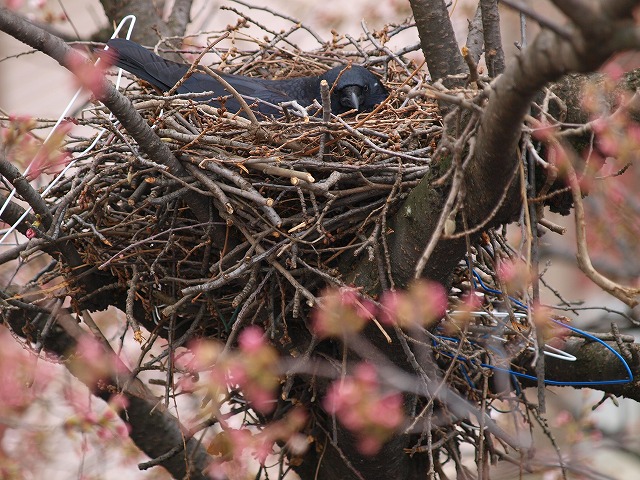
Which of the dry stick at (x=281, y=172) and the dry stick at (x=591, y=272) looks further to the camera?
the dry stick at (x=281, y=172)

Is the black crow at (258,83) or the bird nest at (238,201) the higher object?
the black crow at (258,83)

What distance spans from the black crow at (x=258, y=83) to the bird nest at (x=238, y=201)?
0.41m

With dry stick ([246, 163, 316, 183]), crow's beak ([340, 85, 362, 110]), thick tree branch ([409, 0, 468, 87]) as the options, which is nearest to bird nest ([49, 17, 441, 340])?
dry stick ([246, 163, 316, 183])

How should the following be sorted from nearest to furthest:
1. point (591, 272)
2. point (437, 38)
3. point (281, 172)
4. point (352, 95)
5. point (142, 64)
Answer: point (591, 272), point (437, 38), point (281, 172), point (142, 64), point (352, 95)

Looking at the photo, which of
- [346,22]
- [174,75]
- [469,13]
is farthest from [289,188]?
[346,22]

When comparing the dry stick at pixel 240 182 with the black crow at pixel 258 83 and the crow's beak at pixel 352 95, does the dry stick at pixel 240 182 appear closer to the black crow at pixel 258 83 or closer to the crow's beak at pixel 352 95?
the black crow at pixel 258 83

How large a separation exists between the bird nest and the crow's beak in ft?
2.12

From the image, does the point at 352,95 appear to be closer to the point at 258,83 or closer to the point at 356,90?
the point at 356,90

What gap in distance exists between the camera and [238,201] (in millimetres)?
2721

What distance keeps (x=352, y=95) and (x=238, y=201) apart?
1.27m

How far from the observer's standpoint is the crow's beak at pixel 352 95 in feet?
12.4

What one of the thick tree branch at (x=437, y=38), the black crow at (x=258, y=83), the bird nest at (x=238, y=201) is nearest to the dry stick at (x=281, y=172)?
the bird nest at (x=238, y=201)

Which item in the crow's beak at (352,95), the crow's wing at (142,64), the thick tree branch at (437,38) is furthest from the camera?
the crow's beak at (352,95)

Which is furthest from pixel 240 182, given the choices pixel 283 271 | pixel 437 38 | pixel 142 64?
pixel 142 64
